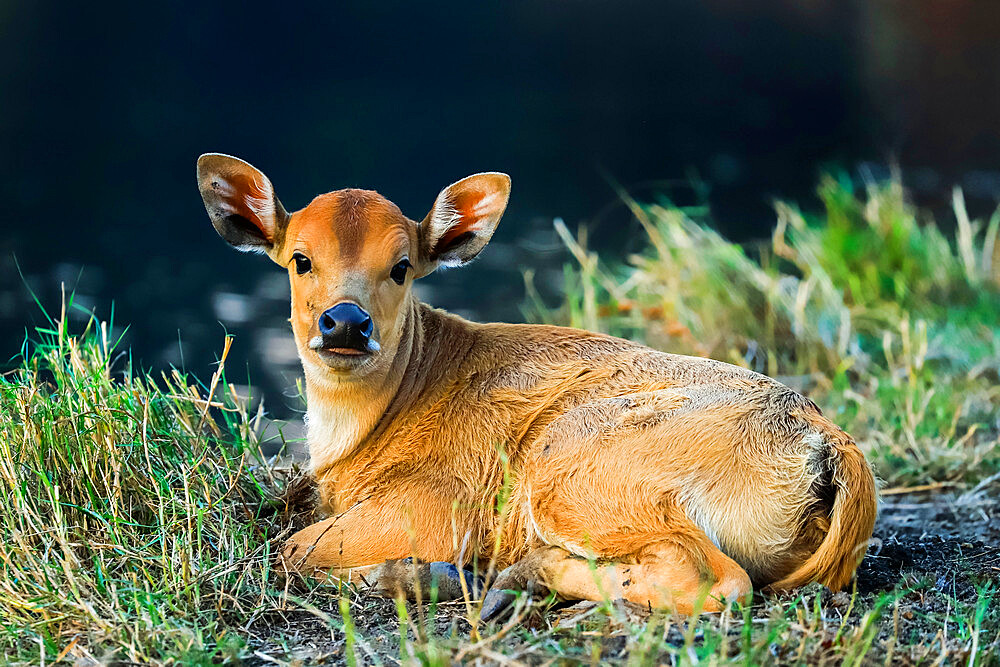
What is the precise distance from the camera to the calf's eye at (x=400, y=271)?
13.8 feet

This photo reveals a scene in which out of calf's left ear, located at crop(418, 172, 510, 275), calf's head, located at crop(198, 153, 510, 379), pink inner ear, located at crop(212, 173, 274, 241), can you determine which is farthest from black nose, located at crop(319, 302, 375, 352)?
pink inner ear, located at crop(212, 173, 274, 241)

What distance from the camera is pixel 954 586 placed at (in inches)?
161

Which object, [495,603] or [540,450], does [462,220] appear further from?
[495,603]

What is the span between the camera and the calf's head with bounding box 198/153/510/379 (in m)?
4.00

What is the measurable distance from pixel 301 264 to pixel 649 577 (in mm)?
1828

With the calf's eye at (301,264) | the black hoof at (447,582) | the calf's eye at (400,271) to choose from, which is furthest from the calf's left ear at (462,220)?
the black hoof at (447,582)

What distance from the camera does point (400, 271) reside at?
13.9ft

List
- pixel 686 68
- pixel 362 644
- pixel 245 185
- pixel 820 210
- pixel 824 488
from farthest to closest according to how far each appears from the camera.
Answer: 1. pixel 686 68
2. pixel 820 210
3. pixel 245 185
4. pixel 824 488
5. pixel 362 644

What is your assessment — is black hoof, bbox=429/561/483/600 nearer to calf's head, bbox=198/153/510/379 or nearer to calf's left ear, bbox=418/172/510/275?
calf's head, bbox=198/153/510/379

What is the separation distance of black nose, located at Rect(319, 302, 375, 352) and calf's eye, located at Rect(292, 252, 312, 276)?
35 centimetres

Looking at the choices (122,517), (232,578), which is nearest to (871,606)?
(232,578)

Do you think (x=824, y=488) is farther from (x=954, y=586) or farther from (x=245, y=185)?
(x=245, y=185)

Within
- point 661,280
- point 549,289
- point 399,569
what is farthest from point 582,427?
point 549,289

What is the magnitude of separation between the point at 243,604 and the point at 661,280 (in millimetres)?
5501
